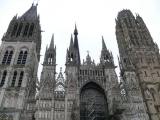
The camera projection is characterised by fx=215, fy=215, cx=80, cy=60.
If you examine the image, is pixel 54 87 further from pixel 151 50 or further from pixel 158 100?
pixel 151 50

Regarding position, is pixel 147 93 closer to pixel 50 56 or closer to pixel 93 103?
pixel 93 103

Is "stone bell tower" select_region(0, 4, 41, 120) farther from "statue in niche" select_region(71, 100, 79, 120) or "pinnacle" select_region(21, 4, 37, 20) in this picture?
"statue in niche" select_region(71, 100, 79, 120)

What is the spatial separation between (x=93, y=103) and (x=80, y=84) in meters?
3.03

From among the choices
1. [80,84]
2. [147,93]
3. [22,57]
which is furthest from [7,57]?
[147,93]

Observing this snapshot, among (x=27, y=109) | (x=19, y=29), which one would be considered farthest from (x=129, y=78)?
(x=19, y=29)

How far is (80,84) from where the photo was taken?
28.3 metres

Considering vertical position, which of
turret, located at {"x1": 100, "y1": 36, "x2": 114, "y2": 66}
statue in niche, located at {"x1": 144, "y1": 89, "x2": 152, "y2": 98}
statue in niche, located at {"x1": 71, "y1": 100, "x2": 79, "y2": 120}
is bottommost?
statue in niche, located at {"x1": 71, "y1": 100, "x2": 79, "y2": 120}

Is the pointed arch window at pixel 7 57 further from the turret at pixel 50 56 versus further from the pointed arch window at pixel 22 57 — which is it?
the turret at pixel 50 56

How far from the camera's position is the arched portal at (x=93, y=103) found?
86.0 ft

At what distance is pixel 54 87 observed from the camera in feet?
90.5

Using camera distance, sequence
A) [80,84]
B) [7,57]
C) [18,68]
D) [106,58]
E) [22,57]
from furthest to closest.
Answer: [22,57] → [7,57] → [106,58] → [18,68] → [80,84]

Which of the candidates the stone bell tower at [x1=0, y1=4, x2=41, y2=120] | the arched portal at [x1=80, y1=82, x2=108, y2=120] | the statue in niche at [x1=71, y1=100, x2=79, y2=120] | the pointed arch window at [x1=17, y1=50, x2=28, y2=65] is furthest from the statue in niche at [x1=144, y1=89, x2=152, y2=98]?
the pointed arch window at [x1=17, y1=50, x2=28, y2=65]

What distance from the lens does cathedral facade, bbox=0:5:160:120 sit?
25.6m

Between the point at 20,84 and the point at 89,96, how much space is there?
9.41 meters
